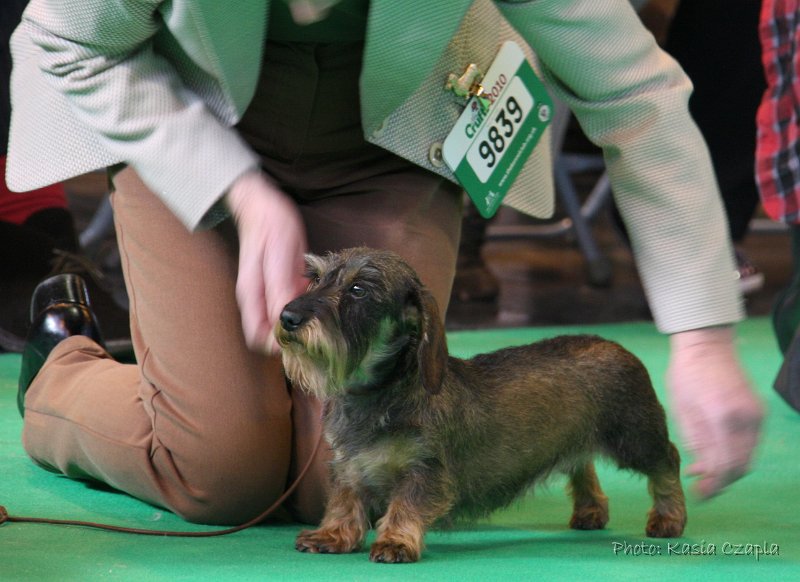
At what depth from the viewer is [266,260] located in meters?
1.46

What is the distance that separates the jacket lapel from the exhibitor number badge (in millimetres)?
212

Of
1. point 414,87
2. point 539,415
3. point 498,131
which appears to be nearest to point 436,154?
point 498,131

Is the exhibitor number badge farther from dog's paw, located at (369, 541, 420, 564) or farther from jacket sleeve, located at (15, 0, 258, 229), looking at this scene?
dog's paw, located at (369, 541, 420, 564)

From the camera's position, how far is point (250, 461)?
189cm

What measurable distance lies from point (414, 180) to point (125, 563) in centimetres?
78

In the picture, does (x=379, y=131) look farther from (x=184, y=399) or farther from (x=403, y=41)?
(x=184, y=399)

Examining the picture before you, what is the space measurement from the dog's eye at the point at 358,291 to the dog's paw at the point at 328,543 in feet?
1.07

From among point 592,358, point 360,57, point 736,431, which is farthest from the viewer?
point 360,57

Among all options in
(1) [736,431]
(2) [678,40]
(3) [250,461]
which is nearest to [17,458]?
(3) [250,461]

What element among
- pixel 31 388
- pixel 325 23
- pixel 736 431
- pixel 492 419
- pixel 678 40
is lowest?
pixel 678 40

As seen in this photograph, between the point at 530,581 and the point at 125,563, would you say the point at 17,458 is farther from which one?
the point at 530,581

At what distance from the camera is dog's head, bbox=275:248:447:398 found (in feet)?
5.13

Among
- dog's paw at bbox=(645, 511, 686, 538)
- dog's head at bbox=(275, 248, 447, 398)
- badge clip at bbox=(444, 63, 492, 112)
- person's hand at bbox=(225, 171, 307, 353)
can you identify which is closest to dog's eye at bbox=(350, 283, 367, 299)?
dog's head at bbox=(275, 248, 447, 398)

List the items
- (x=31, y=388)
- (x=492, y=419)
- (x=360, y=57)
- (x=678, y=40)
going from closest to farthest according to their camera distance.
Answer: (x=492, y=419), (x=360, y=57), (x=31, y=388), (x=678, y=40)
